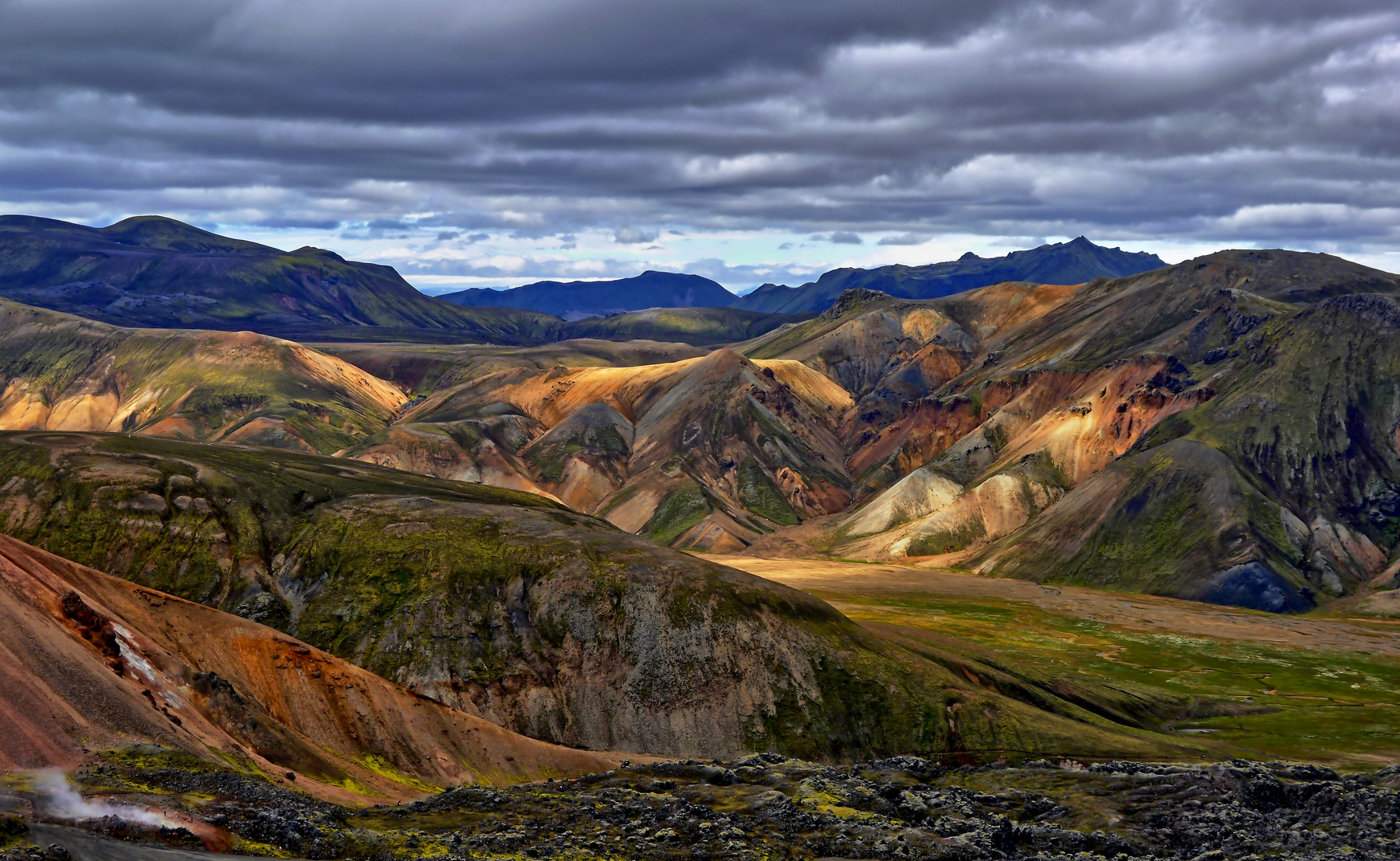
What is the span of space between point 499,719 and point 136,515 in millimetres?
59529

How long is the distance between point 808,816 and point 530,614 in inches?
2677

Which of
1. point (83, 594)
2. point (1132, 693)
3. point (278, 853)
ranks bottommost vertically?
point (1132, 693)

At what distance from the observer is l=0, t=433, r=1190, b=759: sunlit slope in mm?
129125

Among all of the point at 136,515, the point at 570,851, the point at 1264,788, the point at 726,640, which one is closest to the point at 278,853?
the point at 570,851

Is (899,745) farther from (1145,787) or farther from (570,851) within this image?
(570,851)

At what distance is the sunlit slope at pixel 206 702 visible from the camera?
69750 millimetres

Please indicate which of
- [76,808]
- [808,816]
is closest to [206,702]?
[76,808]

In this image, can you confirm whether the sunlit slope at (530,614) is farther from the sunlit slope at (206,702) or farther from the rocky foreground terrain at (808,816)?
the rocky foreground terrain at (808,816)

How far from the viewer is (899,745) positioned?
422ft

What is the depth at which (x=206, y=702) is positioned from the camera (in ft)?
288

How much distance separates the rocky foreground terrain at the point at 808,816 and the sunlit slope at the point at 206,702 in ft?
19.7

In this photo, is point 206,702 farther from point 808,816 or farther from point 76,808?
point 808,816

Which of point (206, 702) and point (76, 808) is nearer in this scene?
point (76, 808)

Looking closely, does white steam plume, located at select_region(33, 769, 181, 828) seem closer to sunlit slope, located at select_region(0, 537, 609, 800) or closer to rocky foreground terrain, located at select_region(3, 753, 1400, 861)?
rocky foreground terrain, located at select_region(3, 753, 1400, 861)
